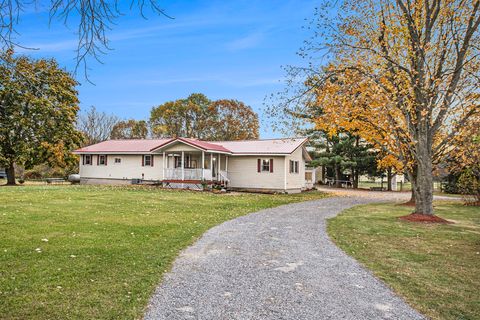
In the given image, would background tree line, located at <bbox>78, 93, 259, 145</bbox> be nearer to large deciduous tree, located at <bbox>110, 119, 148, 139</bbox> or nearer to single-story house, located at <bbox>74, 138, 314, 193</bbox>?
large deciduous tree, located at <bbox>110, 119, 148, 139</bbox>

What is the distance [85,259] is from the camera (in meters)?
6.28

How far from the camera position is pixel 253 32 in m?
7.29

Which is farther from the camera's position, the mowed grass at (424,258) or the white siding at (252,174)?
the white siding at (252,174)

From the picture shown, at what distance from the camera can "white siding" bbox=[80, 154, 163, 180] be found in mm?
30344

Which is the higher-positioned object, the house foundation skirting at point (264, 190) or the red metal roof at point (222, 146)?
the red metal roof at point (222, 146)

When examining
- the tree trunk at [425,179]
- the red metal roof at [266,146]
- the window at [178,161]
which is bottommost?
the tree trunk at [425,179]

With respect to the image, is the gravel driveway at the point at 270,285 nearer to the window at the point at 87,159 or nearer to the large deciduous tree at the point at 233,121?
the window at the point at 87,159

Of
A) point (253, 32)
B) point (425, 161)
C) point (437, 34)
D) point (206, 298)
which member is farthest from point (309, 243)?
point (437, 34)

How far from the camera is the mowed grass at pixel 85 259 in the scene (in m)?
4.26

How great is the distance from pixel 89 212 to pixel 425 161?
41.7 ft

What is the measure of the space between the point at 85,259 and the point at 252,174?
22203 mm

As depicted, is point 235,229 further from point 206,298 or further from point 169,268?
point 206,298

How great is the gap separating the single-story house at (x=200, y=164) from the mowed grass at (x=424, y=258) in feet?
47.9

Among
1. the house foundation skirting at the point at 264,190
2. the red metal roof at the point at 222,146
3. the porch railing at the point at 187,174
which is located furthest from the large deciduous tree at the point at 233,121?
the porch railing at the point at 187,174
